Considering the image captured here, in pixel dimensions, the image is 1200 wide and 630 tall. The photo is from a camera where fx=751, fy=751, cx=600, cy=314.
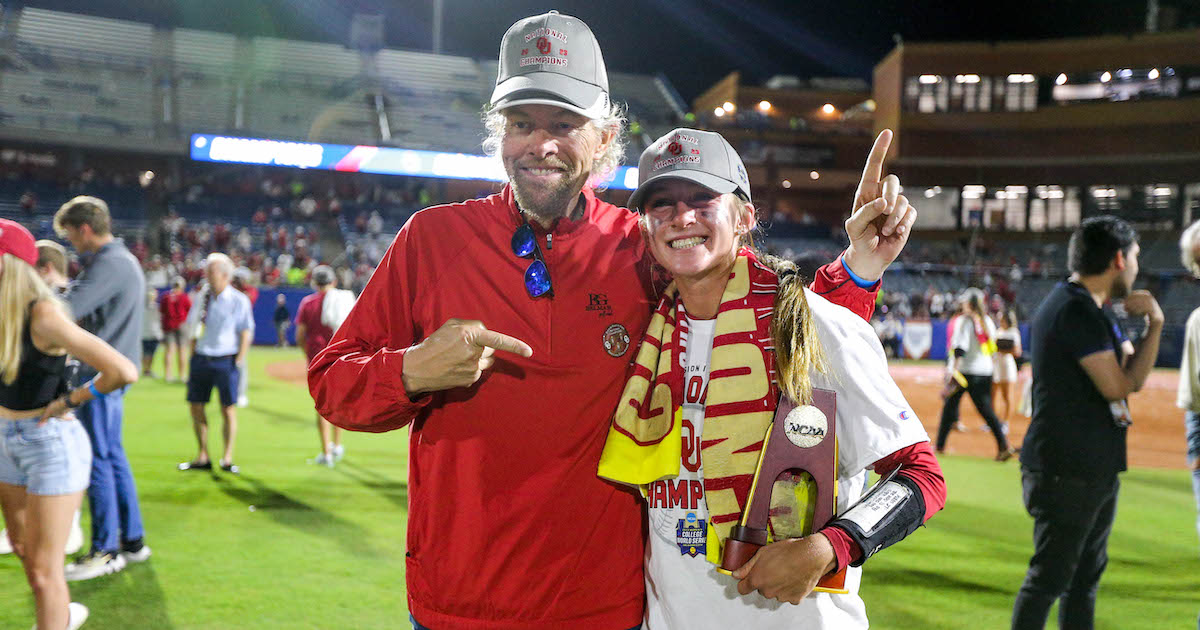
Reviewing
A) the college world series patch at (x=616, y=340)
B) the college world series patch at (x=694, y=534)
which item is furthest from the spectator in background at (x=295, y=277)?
the college world series patch at (x=694, y=534)

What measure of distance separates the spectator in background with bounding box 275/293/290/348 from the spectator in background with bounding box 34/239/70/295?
686 inches

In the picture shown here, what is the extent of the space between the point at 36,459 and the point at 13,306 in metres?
0.65

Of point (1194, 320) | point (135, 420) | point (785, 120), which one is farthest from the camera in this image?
point (785, 120)

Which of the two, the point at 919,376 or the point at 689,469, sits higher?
the point at 689,469

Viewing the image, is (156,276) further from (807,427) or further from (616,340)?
(807,427)

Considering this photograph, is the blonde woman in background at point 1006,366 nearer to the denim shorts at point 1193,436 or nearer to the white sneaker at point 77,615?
the denim shorts at point 1193,436

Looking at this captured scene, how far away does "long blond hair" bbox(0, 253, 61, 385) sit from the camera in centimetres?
314

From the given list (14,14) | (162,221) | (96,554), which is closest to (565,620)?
(96,554)

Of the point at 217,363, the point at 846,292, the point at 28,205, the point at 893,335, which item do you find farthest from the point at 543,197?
the point at 28,205

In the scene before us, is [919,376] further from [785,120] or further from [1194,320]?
[785,120]

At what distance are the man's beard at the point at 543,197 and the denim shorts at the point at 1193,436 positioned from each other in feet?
11.9

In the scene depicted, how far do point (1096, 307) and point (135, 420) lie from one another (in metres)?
11.2

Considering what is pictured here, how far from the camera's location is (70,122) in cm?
2959

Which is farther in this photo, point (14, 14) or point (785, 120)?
point (785, 120)
